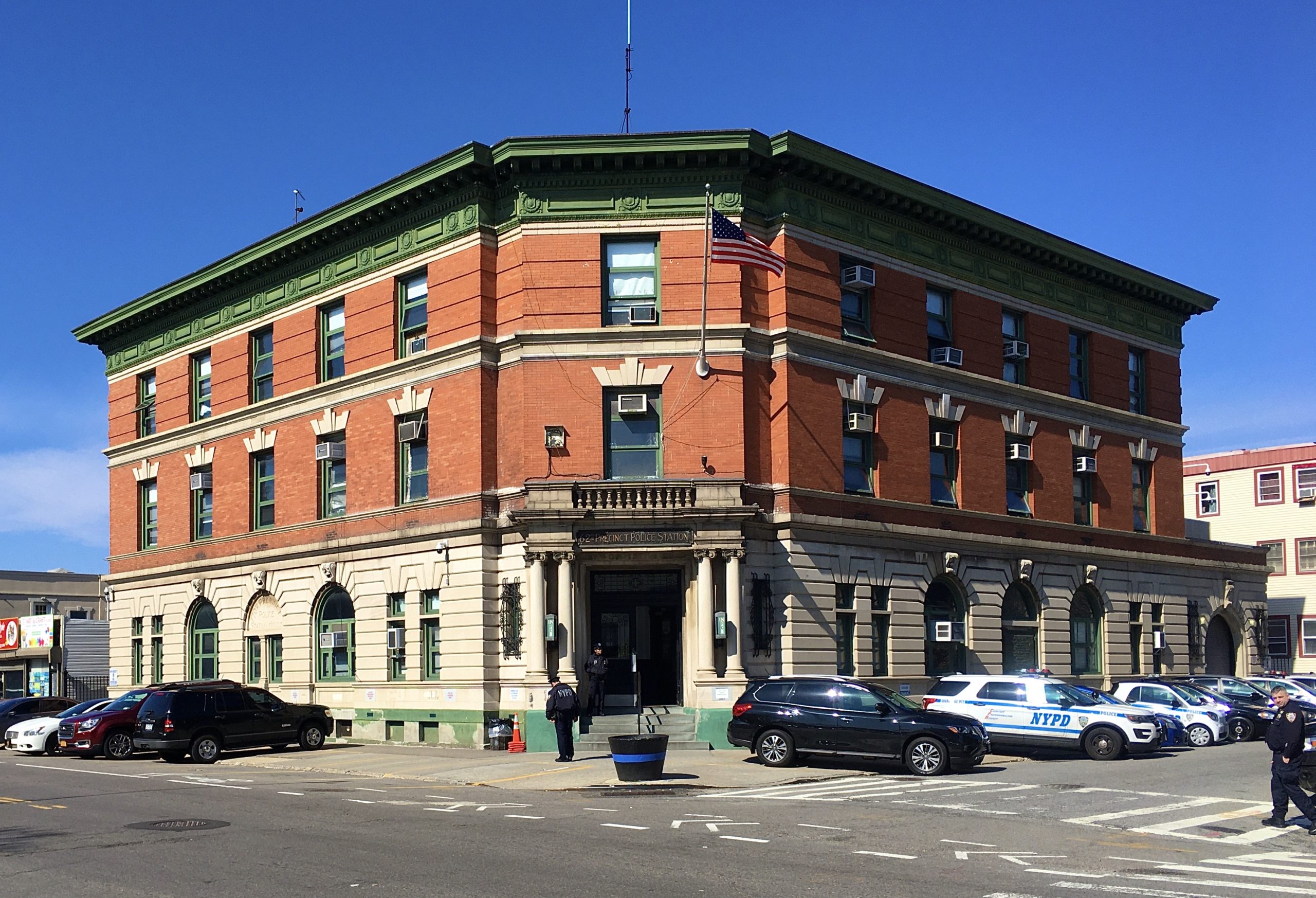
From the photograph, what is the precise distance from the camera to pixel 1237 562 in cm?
4516

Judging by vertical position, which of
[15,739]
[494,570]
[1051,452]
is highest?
[1051,452]

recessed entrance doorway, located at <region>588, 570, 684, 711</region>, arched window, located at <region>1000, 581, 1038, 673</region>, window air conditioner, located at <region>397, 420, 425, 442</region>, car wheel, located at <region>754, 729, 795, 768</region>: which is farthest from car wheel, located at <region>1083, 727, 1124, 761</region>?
window air conditioner, located at <region>397, 420, 425, 442</region>

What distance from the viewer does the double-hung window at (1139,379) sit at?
137 feet

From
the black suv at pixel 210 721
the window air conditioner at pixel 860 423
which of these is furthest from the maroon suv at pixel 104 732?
→ the window air conditioner at pixel 860 423

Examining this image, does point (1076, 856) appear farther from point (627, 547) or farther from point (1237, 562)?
Answer: point (1237, 562)

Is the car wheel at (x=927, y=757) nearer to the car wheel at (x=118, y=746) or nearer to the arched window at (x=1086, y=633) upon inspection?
the arched window at (x=1086, y=633)

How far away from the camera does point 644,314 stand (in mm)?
30641

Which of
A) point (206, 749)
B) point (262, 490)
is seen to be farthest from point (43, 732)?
point (262, 490)

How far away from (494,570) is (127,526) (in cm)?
1892

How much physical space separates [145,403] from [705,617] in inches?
926

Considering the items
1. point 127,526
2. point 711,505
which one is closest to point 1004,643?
point 711,505

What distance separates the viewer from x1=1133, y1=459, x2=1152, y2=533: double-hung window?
1629 inches

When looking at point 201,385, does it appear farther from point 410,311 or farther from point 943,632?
point 943,632

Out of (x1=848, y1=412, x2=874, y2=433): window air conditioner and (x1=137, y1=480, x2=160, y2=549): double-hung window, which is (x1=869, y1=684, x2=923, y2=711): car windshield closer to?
(x1=848, y1=412, x2=874, y2=433): window air conditioner
